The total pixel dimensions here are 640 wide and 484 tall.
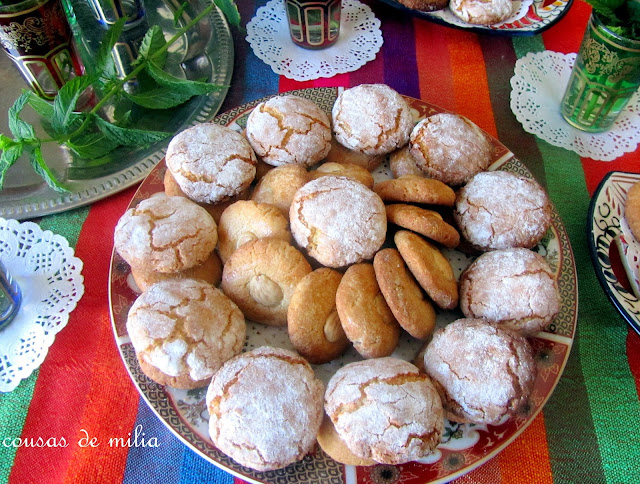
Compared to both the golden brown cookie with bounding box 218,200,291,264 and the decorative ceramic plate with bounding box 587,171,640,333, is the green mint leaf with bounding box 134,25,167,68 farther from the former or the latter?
the decorative ceramic plate with bounding box 587,171,640,333

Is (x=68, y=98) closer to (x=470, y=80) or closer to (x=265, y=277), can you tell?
(x=265, y=277)

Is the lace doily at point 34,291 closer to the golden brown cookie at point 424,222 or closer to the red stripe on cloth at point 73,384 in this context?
the red stripe on cloth at point 73,384

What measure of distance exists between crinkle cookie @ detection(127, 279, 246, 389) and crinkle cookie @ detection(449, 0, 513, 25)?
1.68m

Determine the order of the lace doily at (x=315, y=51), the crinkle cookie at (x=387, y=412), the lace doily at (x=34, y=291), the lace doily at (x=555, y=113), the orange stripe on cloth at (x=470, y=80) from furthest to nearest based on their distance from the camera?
the lace doily at (x=315, y=51), the orange stripe on cloth at (x=470, y=80), the lace doily at (x=555, y=113), the lace doily at (x=34, y=291), the crinkle cookie at (x=387, y=412)

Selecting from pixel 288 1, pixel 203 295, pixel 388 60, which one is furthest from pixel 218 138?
pixel 388 60

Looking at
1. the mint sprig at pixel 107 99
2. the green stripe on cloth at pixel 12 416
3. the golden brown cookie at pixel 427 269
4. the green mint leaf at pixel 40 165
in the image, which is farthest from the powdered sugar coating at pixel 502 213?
→ the green stripe on cloth at pixel 12 416

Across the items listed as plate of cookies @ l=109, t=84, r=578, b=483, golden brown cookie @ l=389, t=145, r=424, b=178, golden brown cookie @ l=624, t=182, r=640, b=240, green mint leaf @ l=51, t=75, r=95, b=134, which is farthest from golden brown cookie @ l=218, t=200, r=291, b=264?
golden brown cookie @ l=624, t=182, r=640, b=240

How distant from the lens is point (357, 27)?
2285mm

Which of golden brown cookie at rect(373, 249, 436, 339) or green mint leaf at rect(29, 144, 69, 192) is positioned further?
green mint leaf at rect(29, 144, 69, 192)

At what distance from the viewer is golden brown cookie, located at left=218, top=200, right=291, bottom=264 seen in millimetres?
1328

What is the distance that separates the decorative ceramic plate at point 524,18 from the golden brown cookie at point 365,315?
1415mm

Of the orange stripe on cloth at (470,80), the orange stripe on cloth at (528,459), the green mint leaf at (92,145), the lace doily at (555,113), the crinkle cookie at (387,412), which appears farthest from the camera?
the orange stripe on cloth at (470,80)

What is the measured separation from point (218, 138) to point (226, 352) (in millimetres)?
651

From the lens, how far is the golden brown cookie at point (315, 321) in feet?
3.85
